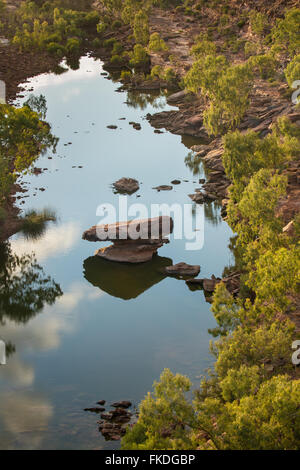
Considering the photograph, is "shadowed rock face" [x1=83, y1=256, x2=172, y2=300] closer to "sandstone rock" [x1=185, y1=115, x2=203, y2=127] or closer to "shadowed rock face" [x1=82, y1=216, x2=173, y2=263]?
"shadowed rock face" [x1=82, y1=216, x2=173, y2=263]

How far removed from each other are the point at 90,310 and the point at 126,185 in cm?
2795

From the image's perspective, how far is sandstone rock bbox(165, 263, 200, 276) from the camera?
200ft

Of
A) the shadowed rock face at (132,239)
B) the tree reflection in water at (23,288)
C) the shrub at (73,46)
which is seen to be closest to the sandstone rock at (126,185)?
the shadowed rock face at (132,239)

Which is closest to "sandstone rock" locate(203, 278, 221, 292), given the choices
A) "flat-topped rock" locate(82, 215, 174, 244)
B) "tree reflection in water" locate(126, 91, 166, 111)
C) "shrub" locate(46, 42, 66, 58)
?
"flat-topped rock" locate(82, 215, 174, 244)

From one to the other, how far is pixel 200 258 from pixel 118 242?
30.2 feet

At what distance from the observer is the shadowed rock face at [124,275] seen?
6022cm

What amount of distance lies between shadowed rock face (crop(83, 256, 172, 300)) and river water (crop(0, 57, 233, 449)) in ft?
0.35

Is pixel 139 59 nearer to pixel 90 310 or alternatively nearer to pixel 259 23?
pixel 259 23

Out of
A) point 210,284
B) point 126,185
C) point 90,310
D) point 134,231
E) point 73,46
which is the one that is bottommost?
point 90,310

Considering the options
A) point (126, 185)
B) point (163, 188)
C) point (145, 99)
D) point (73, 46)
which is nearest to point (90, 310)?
point (126, 185)

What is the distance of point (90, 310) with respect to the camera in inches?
2231

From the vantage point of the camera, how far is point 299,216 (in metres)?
54.6

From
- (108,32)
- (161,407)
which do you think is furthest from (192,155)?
(108,32)

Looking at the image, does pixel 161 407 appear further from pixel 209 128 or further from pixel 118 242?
pixel 209 128
